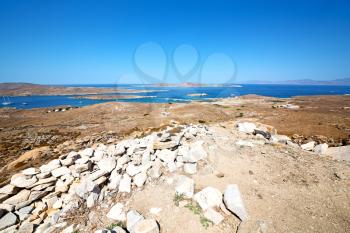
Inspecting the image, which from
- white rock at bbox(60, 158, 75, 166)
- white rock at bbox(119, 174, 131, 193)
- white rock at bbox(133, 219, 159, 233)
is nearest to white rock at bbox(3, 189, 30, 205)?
white rock at bbox(60, 158, 75, 166)

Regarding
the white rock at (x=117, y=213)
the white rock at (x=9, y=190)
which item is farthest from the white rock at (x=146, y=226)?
the white rock at (x=9, y=190)

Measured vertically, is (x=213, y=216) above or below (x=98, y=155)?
below

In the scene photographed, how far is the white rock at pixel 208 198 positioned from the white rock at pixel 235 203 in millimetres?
243

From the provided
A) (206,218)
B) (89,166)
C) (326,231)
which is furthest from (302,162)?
(89,166)

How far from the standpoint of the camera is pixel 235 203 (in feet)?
18.1

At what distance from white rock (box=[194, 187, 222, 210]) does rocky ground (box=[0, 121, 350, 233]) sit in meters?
0.03

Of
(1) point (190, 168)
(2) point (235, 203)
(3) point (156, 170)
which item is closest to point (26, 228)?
(3) point (156, 170)

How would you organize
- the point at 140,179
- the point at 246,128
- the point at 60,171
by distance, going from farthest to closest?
the point at 246,128 → the point at 60,171 → the point at 140,179

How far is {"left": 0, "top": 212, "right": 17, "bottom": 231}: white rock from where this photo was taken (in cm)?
624

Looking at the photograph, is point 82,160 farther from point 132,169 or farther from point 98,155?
point 132,169

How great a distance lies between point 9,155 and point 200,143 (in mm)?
Result: 20933

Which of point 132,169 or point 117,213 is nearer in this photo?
point 117,213

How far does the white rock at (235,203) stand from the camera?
17.3ft

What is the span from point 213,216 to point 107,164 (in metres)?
5.13
